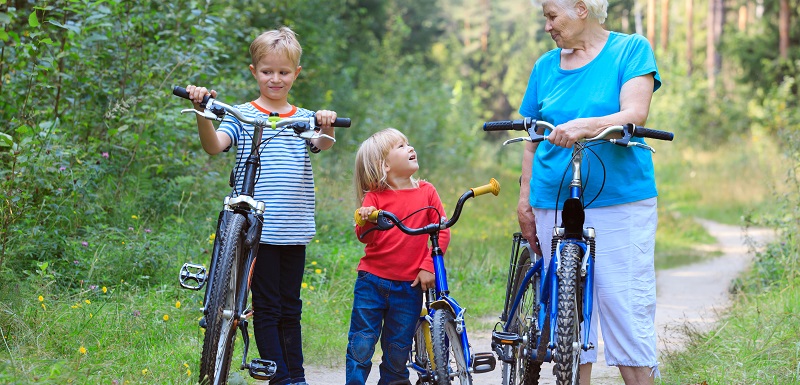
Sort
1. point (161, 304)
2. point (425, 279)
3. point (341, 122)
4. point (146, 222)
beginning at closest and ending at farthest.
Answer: point (341, 122)
point (425, 279)
point (161, 304)
point (146, 222)

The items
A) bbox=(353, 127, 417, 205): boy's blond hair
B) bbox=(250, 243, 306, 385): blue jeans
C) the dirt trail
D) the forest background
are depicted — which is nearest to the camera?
bbox=(353, 127, 417, 205): boy's blond hair

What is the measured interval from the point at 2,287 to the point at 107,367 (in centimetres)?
90

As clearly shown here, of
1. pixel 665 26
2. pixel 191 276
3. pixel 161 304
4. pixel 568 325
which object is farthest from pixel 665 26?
pixel 191 276

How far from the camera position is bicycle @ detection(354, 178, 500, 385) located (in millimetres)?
3965

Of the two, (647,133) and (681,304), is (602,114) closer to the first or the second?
(647,133)

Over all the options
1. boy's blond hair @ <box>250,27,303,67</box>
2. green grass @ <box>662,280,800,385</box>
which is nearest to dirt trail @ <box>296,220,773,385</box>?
green grass @ <box>662,280,800,385</box>

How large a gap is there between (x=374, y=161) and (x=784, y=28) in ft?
59.5

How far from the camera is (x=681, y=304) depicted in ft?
26.4

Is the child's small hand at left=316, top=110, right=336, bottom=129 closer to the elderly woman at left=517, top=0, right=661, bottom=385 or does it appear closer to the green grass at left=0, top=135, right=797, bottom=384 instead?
the elderly woman at left=517, top=0, right=661, bottom=385

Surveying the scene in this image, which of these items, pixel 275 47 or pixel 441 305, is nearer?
A: pixel 441 305

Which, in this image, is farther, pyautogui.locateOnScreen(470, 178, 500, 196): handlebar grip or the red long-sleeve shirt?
the red long-sleeve shirt

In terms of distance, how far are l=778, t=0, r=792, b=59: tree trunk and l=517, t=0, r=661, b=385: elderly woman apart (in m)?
17.8

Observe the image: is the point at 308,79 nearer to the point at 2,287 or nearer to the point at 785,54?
the point at 2,287

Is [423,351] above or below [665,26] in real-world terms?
below
